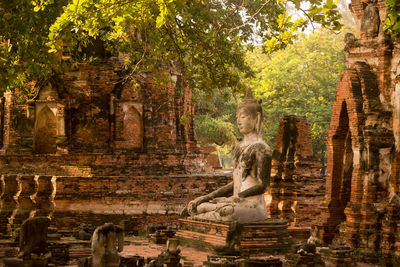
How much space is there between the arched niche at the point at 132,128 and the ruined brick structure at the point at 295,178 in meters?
3.64

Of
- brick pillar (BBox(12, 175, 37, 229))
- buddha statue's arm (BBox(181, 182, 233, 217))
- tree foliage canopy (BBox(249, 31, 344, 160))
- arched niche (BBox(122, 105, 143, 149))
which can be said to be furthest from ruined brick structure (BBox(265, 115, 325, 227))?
tree foliage canopy (BBox(249, 31, 344, 160))

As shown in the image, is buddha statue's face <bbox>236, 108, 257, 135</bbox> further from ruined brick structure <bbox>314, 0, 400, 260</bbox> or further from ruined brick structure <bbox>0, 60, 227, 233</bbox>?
ruined brick structure <bbox>0, 60, 227, 233</bbox>

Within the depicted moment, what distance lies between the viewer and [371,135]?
10.1 metres

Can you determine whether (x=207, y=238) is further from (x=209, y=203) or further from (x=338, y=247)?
(x=338, y=247)

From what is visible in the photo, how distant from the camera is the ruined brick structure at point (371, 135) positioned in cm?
985

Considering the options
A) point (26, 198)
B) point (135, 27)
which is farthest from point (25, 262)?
point (26, 198)

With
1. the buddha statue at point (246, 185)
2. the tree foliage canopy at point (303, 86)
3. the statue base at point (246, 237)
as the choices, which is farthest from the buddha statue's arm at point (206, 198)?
the tree foliage canopy at point (303, 86)

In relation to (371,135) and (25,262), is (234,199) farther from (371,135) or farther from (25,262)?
(25,262)

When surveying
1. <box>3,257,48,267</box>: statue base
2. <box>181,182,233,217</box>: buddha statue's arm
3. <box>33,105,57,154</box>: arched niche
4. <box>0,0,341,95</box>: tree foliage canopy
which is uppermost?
<box>0,0,341,95</box>: tree foliage canopy

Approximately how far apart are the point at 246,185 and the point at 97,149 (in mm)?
7174

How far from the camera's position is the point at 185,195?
15078 millimetres

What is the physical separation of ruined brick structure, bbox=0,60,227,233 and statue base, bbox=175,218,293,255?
5.46m

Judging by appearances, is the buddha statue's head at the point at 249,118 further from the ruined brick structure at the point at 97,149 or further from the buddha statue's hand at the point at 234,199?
the ruined brick structure at the point at 97,149

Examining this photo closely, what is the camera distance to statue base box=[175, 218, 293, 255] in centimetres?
895
